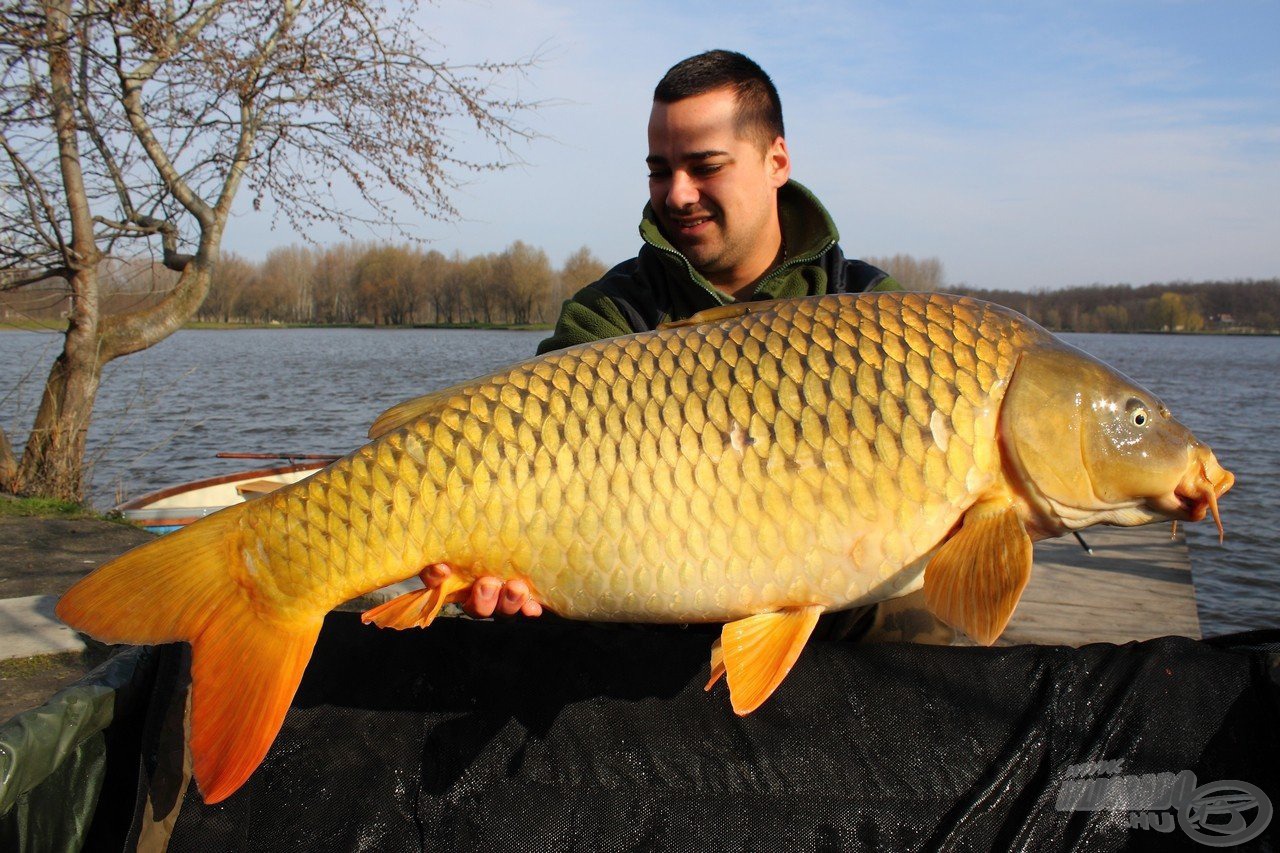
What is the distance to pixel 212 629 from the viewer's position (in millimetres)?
1331

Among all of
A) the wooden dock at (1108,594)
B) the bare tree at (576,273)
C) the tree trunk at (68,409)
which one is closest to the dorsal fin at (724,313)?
the wooden dock at (1108,594)

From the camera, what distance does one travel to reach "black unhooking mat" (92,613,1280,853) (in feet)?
4.45

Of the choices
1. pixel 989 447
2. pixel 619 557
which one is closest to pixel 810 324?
pixel 989 447

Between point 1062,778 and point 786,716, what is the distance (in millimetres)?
402

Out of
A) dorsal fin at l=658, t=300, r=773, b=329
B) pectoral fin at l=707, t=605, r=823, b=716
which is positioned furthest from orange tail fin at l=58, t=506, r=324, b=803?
dorsal fin at l=658, t=300, r=773, b=329

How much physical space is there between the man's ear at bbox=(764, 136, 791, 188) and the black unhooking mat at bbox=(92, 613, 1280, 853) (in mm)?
1225

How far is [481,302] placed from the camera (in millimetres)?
54250

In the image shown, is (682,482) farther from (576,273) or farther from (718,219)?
(576,273)

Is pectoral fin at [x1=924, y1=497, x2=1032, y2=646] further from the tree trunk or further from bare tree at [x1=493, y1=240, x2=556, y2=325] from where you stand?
bare tree at [x1=493, y1=240, x2=556, y2=325]

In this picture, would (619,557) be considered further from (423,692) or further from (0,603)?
(0,603)

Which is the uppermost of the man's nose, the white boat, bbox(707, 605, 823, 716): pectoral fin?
the man's nose

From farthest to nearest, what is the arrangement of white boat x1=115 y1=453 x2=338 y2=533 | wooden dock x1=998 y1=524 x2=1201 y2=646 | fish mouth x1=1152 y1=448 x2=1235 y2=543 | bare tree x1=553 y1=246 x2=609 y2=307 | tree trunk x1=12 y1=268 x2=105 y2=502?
1. bare tree x1=553 y1=246 x2=609 y2=307
2. tree trunk x1=12 y1=268 x2=105 y2=502
3. white boat x1=115 y1=453 x2=338 y2=533
4. wooden dock x1=998 y1=524 x2=1201 y2=646
5. fish mouth x1=1152 y1=448 x2=1235 y2=543

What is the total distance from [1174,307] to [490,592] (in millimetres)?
69179

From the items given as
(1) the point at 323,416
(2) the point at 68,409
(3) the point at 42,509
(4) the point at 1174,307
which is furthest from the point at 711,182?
(4) the point at 1174,307
